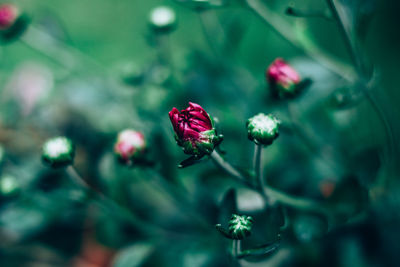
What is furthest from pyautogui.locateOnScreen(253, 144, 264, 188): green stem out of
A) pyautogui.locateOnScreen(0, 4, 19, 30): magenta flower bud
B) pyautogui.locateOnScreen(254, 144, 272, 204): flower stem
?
pyautogui.locateOnScreen(0, 4, 19, 30): magenta flower bud

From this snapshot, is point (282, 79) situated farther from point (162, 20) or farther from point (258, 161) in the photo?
point (162, 20)

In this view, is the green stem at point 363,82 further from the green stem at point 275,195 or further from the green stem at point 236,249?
the green stem at point 236,249

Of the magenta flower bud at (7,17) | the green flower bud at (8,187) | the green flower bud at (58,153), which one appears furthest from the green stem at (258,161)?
the magenta flower bud at (7,17)

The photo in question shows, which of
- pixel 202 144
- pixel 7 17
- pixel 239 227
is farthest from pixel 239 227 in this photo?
pixel 7 17

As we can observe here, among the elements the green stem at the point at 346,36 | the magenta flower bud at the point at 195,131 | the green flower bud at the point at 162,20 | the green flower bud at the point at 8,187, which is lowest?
the magenta flower bud at the point at 195,131

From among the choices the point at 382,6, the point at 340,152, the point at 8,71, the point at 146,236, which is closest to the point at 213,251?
the point at 146,236

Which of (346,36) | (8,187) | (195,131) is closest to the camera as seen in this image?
(195,131)
